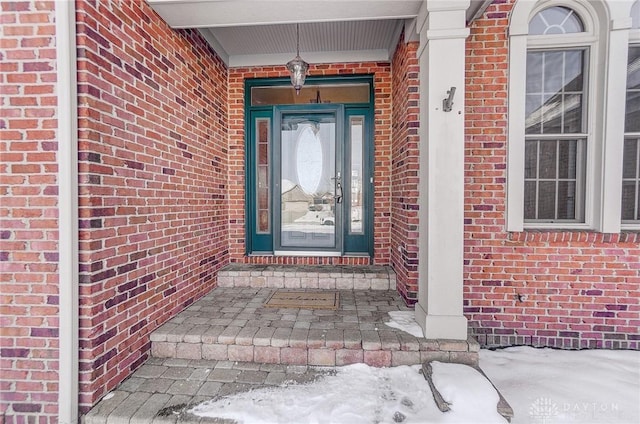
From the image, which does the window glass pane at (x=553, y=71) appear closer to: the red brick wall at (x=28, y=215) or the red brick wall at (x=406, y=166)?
the red brick wall at (x=406, y=166)

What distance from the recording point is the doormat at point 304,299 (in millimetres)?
3006

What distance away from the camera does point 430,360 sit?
2.27m

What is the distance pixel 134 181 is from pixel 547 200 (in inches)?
137

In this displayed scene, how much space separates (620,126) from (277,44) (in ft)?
11.3

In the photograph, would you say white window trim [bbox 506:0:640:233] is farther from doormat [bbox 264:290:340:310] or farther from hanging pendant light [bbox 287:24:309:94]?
hanging pendant light [bbox 287:24:309:94]

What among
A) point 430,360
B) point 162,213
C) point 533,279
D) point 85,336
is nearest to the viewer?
point 85,336

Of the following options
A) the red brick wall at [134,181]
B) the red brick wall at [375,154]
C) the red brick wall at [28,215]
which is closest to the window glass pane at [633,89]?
the red brick wall at [375,154]

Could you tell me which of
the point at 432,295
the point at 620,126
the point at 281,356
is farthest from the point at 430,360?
the point at 620,126

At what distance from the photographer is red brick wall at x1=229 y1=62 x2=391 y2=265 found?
3869 millimetres

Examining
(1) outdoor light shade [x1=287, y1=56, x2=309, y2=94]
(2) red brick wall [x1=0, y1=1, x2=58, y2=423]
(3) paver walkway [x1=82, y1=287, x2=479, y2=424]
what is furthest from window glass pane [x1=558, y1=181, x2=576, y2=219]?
(2) red brick wall [x1=0, y1=1, x2=58, y2=423]

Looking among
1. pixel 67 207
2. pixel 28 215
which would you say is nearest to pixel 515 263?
pixel 67 207

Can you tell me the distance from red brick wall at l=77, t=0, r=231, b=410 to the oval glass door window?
1.27 metres

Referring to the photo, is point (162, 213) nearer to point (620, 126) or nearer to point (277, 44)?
point (277, 44)

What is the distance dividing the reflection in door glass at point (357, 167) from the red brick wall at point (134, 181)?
1820mm
